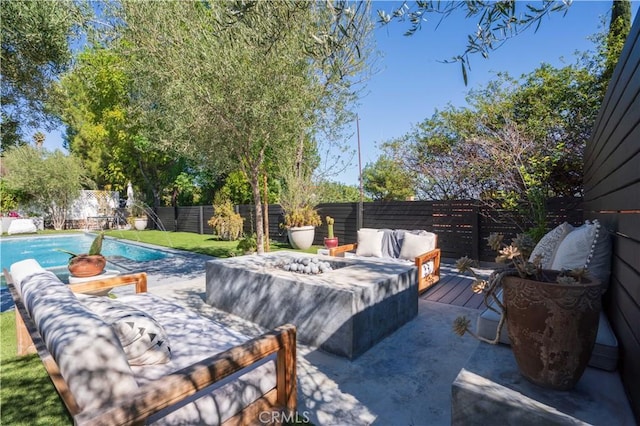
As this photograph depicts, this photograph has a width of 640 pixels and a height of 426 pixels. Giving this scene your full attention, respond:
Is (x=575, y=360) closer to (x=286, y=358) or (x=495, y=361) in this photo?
(x=495, y=361)

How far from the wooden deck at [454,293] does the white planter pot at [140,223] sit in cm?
1602

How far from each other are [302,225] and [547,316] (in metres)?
8.16

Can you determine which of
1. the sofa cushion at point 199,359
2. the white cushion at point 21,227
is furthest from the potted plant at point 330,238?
the white cushion at point 21,227

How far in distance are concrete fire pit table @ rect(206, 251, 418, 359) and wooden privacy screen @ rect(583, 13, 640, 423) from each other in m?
1.74

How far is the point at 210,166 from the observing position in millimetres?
6406

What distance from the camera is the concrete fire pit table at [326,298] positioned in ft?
9.50

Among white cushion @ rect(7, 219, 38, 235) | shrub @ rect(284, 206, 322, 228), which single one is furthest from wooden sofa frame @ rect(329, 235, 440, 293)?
white cushion @ rect(7, 219, 38, 235)

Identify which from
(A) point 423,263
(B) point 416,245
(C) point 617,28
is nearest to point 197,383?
(A) point 423,263

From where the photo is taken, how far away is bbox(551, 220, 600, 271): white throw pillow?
2.29 meters

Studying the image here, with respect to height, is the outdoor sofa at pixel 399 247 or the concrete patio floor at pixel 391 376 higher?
the outdoor sofa at pixel 399 247

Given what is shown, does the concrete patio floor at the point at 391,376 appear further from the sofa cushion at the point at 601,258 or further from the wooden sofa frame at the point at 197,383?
the sofa cushion at the point at 601,258

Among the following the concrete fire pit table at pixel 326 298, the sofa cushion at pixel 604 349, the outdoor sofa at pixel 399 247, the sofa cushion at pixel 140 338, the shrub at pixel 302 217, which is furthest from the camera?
the shrub at pixel 302 217

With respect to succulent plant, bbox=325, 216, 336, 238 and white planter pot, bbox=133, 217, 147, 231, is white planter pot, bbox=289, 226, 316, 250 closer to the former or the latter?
succulent plant, bbox=325, 216, 336, 238

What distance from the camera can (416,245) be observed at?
5.69 m
